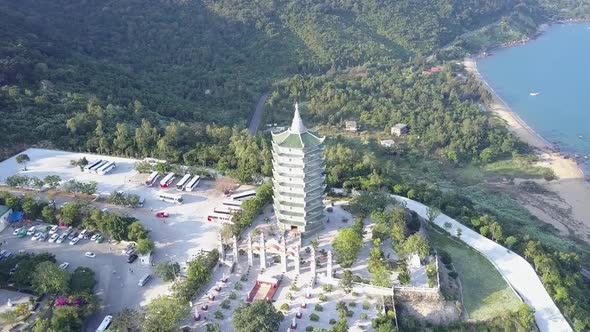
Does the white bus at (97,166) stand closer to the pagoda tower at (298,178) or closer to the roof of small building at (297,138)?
the pagoda tower at (298,178)

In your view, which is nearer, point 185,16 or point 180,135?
point 180,135

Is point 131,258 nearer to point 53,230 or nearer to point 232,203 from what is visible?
point 53,230

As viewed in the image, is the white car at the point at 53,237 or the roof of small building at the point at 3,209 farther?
the roof of small building at the point at 3,209

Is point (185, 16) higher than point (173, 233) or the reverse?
higher

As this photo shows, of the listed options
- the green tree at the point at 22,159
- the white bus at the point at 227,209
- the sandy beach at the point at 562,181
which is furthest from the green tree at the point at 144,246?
the sandy beach at the point at 562,181

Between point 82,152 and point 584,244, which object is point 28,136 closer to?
point 82,152

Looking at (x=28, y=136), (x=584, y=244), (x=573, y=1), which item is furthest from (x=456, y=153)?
(x=573, y=1)
